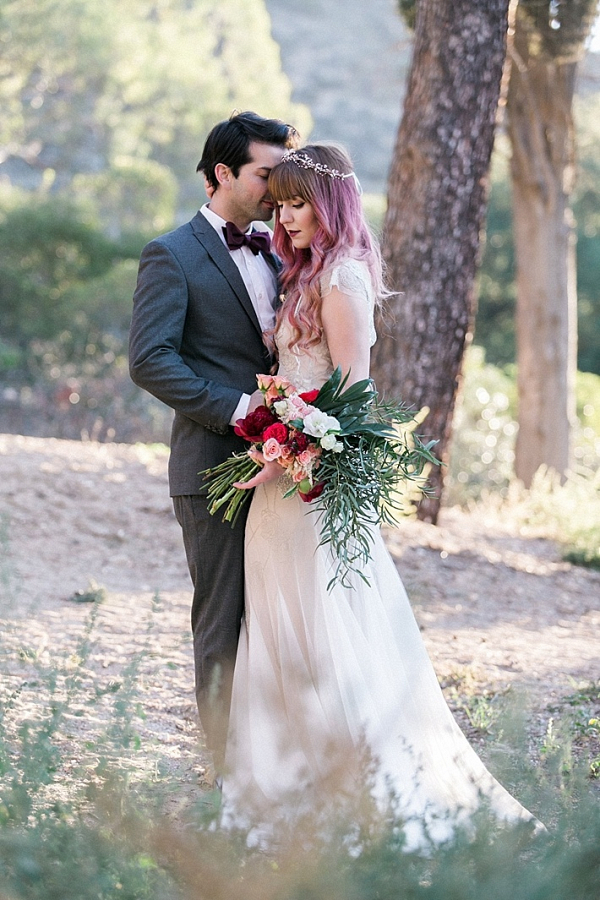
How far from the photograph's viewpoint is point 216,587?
3.38 m

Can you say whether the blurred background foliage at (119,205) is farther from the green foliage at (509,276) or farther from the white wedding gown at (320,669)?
the white wedding gown at (320,669)

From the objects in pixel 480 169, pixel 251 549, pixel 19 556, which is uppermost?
pixel 480 169

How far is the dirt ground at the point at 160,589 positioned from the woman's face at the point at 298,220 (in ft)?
4.72

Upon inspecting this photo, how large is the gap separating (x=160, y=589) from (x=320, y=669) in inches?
121

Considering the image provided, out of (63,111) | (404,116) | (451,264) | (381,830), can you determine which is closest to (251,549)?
(381,830)

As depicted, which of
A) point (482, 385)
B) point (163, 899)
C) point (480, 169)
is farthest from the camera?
point (482, 385)

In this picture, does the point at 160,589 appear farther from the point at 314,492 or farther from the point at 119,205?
the point at 119,205

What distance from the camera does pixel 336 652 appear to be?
124 inches

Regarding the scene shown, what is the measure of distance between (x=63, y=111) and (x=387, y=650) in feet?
89.4

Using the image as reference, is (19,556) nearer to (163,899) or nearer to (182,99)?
(163,899)

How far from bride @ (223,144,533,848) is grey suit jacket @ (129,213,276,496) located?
0.50 feet

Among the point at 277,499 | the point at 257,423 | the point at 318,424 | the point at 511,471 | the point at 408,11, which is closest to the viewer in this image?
the point at 318,424

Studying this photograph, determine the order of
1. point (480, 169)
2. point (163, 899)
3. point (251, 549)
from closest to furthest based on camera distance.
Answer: point (163, 899)
point (251, 549)
point (480, 169)

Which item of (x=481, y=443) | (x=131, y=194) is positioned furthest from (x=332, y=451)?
(x=131, y=194)
